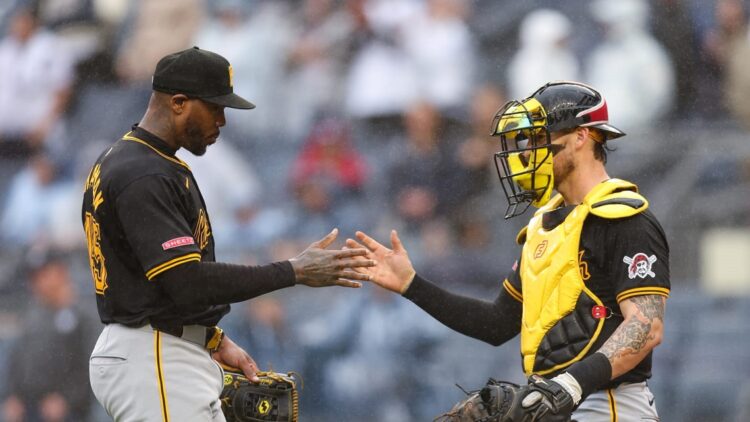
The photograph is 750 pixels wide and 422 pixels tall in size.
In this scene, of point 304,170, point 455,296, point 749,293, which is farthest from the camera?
point 304,170

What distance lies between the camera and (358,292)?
9.30m

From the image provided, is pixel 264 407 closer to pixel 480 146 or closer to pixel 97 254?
pixel 97 254

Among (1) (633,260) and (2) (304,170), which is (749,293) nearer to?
(2) (304,170)

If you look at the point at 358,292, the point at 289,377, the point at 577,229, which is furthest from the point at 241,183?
the point at 577,229

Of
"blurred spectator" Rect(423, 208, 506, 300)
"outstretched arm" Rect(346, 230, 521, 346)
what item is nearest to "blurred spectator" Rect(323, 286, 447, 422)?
"blurred spectator" Rect(423, 208, 506, 300)

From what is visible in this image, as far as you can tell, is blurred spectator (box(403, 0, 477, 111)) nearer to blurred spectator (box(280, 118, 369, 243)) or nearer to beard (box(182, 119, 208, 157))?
blurred spectator (box(280, 118, 369, 243))

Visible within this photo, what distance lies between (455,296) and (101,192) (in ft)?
5.06

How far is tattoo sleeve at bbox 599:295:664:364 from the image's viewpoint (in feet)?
12.4

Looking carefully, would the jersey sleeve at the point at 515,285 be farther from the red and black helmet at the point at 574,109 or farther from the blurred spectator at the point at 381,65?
the blurred spectator at the point at 381,65

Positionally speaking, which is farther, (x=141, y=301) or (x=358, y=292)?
(x=358, y=292)

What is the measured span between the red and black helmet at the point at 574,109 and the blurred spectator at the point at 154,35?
630 cm

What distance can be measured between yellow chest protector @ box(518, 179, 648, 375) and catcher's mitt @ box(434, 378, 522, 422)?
259mm

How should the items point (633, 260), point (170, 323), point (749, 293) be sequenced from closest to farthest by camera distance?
point (633, 260) < point (170, 323) < point (749, 293)

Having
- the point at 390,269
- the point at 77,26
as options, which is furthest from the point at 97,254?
the point at 77,26
